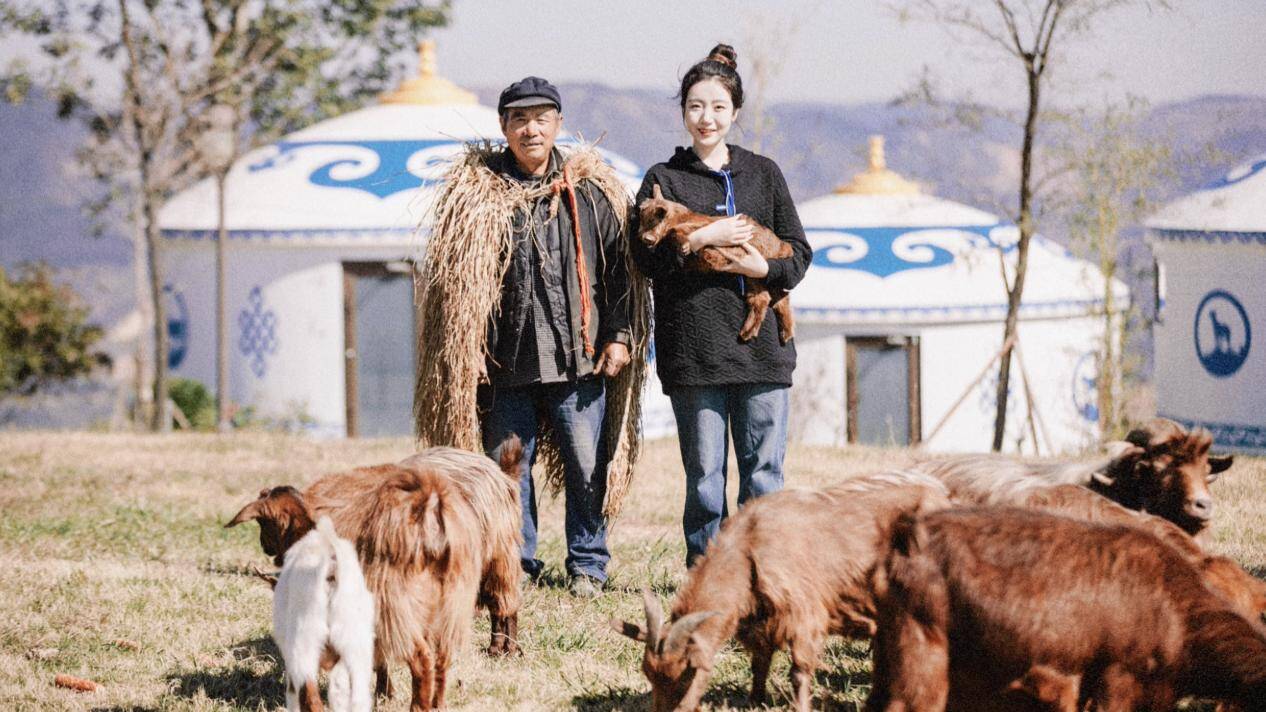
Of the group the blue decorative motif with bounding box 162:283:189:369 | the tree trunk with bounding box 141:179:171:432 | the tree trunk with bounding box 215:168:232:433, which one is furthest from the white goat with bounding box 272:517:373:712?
the blue decorative motif with bounding box 162:283:189:369

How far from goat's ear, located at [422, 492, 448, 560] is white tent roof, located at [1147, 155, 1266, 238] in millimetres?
13944

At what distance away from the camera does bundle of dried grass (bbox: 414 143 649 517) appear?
5.48m

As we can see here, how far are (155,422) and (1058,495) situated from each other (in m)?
14.4

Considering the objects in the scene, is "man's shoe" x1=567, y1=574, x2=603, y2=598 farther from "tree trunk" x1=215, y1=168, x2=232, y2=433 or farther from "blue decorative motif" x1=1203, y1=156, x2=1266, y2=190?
"blue decorative motif" x1=1203, y1=156, x2=1266, y2=190

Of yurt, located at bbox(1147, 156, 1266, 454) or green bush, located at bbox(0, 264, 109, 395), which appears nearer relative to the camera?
yurt, located at bbox(1147, 156, 1266, 454)

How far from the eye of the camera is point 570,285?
5.57 m

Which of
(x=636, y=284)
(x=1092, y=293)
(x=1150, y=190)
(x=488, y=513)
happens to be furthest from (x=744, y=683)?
(x=1092, y=293)

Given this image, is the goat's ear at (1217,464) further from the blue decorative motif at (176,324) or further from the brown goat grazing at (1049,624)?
the blue decorative motif at (176,324)

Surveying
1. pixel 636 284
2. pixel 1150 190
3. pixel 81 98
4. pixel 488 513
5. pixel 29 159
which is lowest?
pixel 488 513

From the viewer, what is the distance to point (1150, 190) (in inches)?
522

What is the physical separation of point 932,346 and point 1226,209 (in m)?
3.84

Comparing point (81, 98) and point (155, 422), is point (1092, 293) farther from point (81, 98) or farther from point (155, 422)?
point (81, 98)

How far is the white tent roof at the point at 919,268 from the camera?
18.1 metres

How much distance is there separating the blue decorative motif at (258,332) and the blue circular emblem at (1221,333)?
11.0 m
